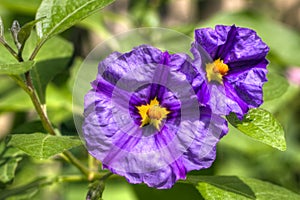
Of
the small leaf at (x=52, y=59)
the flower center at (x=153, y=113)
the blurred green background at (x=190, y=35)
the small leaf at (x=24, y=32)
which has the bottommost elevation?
the blurred green background at (x=190, y=35)

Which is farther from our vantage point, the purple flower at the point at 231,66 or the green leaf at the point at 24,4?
the green leaf at the point at 24,4

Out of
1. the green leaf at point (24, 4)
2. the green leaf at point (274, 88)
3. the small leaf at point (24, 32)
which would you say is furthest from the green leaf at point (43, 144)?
the green leaf at point (24, 4)

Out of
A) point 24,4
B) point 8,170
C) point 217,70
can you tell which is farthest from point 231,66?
point 24,4

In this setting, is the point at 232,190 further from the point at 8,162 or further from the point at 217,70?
the point at 8,162

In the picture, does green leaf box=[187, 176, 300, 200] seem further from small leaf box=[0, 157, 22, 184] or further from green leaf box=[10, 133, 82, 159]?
small leaf box=[0, 157, 22, 184]

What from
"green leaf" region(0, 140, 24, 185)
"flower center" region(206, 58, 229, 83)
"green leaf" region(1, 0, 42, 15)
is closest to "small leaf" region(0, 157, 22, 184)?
"green leaf" region(0, 140, 24, 185)

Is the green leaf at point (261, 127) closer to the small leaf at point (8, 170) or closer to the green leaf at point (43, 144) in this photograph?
the green leaf at point (43, 144)
